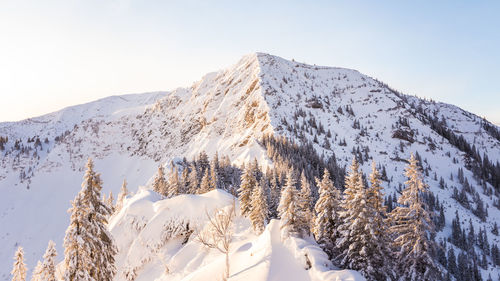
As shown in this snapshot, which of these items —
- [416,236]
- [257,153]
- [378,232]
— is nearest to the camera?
[416,236]

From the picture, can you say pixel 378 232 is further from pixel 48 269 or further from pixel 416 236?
pixel 48 269

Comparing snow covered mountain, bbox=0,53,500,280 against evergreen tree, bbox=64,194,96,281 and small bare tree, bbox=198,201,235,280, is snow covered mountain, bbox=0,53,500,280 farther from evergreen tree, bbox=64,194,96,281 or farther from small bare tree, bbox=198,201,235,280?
evergreen tree, bbox=64,194,96,281

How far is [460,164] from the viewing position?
164250 millimetres

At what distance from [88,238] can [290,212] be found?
14813mm

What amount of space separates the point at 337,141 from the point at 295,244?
137 metres

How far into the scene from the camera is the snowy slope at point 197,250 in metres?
18.0

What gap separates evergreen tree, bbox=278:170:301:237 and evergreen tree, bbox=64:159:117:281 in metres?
12.6

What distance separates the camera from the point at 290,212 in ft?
78.9

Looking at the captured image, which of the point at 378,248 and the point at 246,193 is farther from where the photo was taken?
the point at 246,193

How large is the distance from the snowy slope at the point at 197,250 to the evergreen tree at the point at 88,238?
6518 millimetres

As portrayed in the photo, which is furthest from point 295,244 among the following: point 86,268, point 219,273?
point 86,268

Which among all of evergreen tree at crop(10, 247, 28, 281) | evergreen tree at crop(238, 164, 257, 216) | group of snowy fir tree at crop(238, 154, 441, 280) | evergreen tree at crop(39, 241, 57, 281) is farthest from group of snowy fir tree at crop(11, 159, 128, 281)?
evergreen tree at crop(238, 164, 257, 216)

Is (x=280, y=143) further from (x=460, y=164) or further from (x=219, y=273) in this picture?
(x=460, y=164)

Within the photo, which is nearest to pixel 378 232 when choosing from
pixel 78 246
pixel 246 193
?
pixel 246 193
